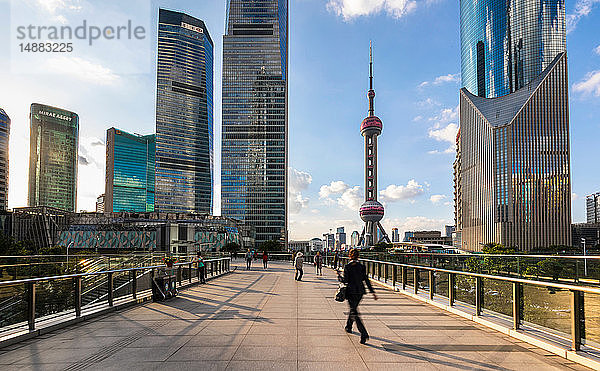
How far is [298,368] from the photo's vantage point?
18.3ft

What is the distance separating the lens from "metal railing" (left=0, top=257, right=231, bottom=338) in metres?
7.47

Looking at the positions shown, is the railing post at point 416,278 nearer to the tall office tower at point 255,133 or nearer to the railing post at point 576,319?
the railing post at point 576,319

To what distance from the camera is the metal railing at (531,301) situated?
19.6ft

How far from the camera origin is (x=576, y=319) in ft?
20.1

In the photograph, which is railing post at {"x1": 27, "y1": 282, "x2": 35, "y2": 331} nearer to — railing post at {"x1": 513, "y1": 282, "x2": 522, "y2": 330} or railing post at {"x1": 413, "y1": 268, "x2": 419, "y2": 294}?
railing post at {"x1": 513, "y1": 282, "x2": 522, "y2": 330}

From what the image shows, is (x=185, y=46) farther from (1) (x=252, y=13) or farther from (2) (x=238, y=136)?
(2) (x=238, y=136)

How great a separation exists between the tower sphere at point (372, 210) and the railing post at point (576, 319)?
6382 inches

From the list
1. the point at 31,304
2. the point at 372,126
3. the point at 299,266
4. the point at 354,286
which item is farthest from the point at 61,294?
the point at 372,126

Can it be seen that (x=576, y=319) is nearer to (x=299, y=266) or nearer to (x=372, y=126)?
(x=299, y=266)

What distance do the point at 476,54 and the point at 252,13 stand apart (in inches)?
3710

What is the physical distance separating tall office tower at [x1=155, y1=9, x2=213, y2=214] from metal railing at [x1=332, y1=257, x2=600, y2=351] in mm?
178911

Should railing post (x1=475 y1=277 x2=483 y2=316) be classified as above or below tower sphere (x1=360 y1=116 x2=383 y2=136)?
below

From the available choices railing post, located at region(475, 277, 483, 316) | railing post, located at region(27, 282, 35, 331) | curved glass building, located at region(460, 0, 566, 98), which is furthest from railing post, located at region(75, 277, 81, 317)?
curved glass building, located at region(460, 0, 566, 98)

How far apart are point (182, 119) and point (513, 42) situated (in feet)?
432
